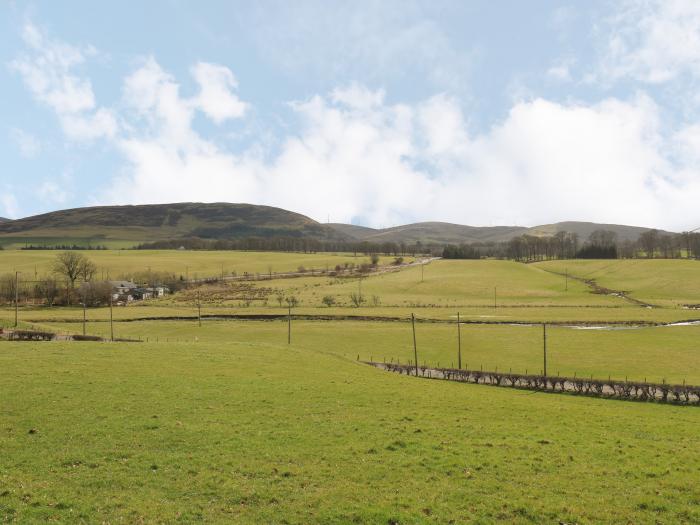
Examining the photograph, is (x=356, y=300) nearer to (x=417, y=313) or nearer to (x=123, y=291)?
(x=417, y=313)

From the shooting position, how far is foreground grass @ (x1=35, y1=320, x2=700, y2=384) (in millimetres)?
49562

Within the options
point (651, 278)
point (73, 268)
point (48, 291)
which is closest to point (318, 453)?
point (48, 291)

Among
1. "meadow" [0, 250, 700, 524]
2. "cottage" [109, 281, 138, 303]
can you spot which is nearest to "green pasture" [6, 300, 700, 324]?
"cottage" [109, 281, 138, 303]

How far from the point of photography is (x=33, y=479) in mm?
15664

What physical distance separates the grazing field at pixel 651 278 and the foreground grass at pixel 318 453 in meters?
101

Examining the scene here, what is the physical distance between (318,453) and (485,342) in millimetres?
48573

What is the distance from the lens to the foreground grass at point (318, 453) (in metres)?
14.6

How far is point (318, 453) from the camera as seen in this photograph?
1923cm

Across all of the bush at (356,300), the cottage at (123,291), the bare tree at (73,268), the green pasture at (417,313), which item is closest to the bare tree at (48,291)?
the green pasture at (417,313)

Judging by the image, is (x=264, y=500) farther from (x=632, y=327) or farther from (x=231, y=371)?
(x=632, y=327)

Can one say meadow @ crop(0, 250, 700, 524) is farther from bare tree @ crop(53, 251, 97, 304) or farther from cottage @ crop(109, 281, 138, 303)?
bare tree @ crop(53, 251, 97, 304)

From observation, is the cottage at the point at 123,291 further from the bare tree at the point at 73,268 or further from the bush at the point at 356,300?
the bush at the point at 356,300

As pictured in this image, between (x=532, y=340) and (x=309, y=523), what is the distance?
56.4 metres

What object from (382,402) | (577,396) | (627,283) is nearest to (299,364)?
(382,402)
